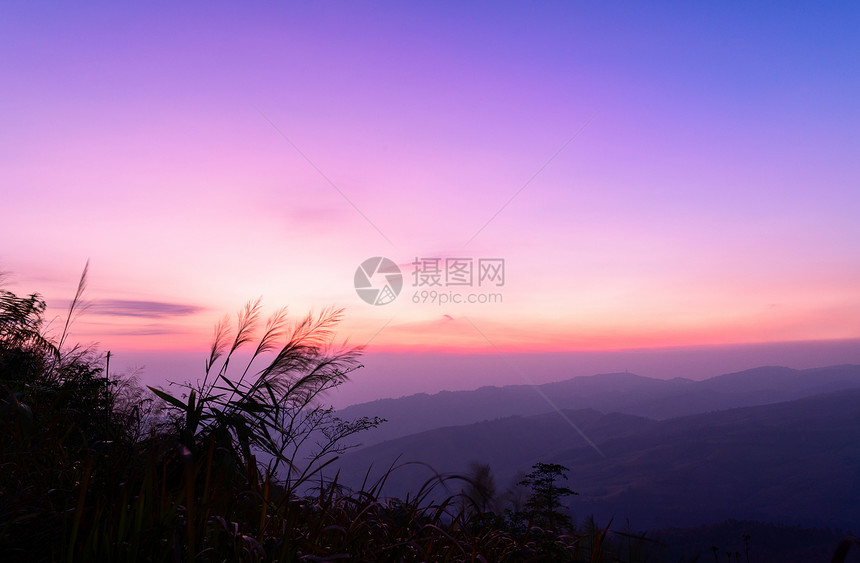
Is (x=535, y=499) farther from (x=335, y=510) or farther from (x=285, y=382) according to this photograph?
(x=335, y=510)

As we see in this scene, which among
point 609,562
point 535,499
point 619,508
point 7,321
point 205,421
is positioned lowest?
point 619,508

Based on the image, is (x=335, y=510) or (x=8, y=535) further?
(x=335, y=510)

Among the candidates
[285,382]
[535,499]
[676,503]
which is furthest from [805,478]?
[285,382]

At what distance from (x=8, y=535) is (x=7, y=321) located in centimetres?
534

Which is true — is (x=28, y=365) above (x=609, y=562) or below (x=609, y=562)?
above

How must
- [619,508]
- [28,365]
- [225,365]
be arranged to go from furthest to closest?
1. [619,508]
2. [28,365]
3. [225,365]

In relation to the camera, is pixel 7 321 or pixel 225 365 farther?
pixel 7 321

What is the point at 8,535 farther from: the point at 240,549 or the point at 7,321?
the point at 7,321

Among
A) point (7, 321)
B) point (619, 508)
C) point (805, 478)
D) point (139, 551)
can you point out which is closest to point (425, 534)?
point (139, 551)

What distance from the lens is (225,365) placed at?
443 cm

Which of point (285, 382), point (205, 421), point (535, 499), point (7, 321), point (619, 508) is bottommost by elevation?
point (619, 508)

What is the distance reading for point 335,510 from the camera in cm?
287

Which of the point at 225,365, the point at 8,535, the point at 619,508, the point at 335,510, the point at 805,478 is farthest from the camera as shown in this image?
the point at 805,478

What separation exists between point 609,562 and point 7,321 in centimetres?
724
